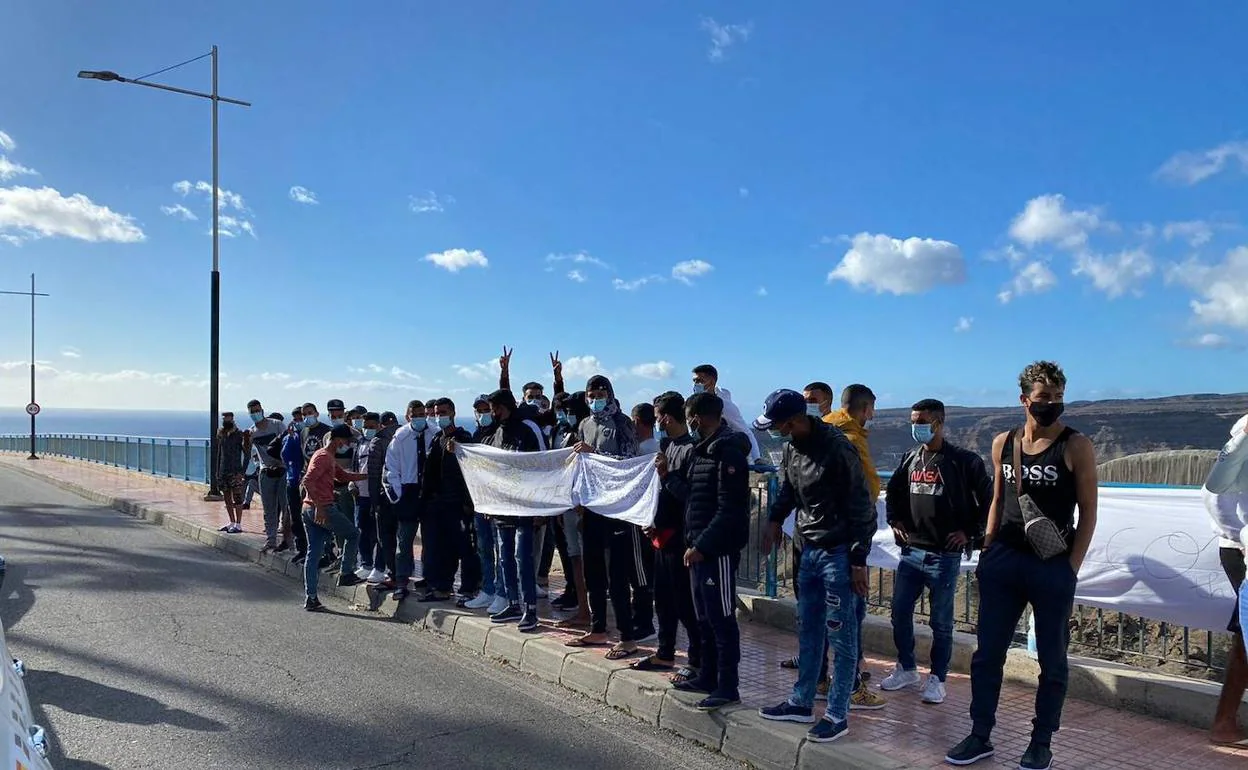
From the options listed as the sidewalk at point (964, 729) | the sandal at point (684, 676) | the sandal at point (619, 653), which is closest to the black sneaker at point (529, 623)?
the sidewalk at point (964, 729)

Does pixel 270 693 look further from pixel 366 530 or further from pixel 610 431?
pixel 366 530

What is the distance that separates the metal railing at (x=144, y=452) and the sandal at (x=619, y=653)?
17.2 meters

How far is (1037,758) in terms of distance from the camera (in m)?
4.16

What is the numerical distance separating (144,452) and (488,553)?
22.8 meters

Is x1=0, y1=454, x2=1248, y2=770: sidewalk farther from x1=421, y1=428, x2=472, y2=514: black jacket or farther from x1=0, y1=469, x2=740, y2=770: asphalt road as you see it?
x1=421, y1=428, x2=472, y2=514: black jacket

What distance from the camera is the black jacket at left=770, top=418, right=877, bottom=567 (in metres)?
4.67

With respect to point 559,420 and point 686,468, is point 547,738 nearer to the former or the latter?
point 686,468

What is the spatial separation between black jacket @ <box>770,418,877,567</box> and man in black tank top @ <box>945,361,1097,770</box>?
2.12 ft

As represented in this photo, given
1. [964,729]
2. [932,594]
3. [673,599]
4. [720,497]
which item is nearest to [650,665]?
[673,599]

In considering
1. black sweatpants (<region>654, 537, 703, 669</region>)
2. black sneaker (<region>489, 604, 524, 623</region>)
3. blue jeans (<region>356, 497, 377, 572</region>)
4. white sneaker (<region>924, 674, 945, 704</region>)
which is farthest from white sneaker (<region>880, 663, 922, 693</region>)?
blue jeans (<region>356, 497, 377, 572</region>)

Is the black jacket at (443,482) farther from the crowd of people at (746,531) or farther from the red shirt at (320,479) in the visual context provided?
the red shirt at (320,479)

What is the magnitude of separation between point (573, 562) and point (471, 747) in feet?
9.21

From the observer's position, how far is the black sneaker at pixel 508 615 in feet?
24.4

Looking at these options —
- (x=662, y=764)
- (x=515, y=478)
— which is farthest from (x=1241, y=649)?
(x=515, y=478)
